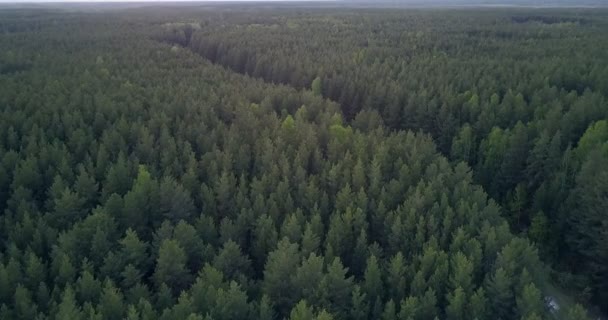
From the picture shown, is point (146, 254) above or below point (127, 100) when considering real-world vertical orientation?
below

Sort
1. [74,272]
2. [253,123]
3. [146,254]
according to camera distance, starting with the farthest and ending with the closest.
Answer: [253,123] < [146,254] < [74,272]

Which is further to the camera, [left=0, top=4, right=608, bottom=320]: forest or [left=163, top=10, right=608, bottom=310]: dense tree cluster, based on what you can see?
[left=163, top=10, right=608, bottom=310]: dense tree cluster

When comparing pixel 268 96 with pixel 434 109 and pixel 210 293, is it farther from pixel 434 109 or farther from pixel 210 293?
pixel 210 293

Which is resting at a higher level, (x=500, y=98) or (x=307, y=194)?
(x=500, y=98)

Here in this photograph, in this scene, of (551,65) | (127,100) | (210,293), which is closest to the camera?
(210,293)

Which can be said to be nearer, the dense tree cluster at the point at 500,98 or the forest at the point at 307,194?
the forest at the point at 307,194

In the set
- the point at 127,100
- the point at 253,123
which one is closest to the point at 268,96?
the point at 253,123

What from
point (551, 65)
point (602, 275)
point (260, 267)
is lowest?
point (602, 275)

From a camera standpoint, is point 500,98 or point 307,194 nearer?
point 307,194
